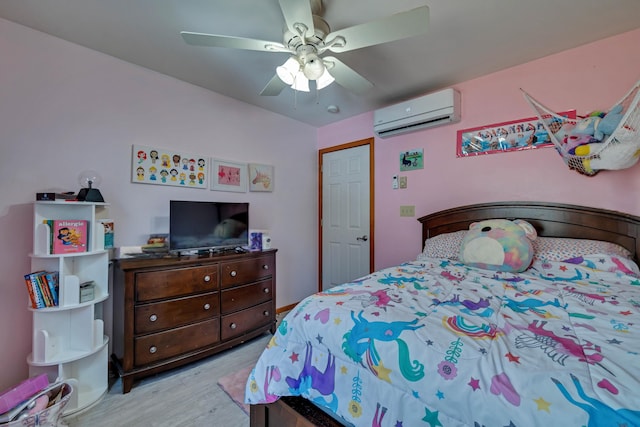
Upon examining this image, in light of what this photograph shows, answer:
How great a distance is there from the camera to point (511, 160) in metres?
2.34

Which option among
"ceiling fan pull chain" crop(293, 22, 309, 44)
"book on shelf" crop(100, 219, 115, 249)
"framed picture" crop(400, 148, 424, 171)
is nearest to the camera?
"ceiling fan pull chain" crop(293, 22, 309, 44)

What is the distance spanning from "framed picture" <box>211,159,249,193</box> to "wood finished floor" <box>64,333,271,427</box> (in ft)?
5.43

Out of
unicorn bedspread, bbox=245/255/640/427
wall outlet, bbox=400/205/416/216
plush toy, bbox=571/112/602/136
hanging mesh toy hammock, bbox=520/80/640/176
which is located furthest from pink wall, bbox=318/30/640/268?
unicorn bedspread, bbox=245/255/640/427

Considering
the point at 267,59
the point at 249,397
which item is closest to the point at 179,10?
the point at 267,59

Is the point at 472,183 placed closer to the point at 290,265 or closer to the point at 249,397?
the point at 290,265

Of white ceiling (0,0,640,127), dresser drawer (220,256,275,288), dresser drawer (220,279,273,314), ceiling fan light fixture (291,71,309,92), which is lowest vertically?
dresser drawer (220,279,273,314)

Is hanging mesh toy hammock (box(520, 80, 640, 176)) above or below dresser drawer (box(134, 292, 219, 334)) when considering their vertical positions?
above

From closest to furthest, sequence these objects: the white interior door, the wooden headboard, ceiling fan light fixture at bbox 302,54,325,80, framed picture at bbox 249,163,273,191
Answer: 1. ceiling fan light fixture at bbox 302,54,325,80
2. the wooden headboard
3. framed picture at bbox 249,163,273,191
4. the white interior door

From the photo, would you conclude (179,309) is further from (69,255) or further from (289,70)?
(289,70)

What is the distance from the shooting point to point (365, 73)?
7.92ft

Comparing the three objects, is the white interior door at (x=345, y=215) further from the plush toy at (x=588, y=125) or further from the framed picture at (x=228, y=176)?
the plush toy at (x=588, y=125)

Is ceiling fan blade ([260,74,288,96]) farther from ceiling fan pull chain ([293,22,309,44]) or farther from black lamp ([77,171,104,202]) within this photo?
black lamp ([77,171,104,202])

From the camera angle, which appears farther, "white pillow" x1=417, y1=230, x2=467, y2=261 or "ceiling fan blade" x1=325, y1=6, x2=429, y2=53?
"white pillow" x1=417, y1=230, x2=467, y2=261

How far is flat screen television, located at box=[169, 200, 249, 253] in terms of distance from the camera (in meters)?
2.25
